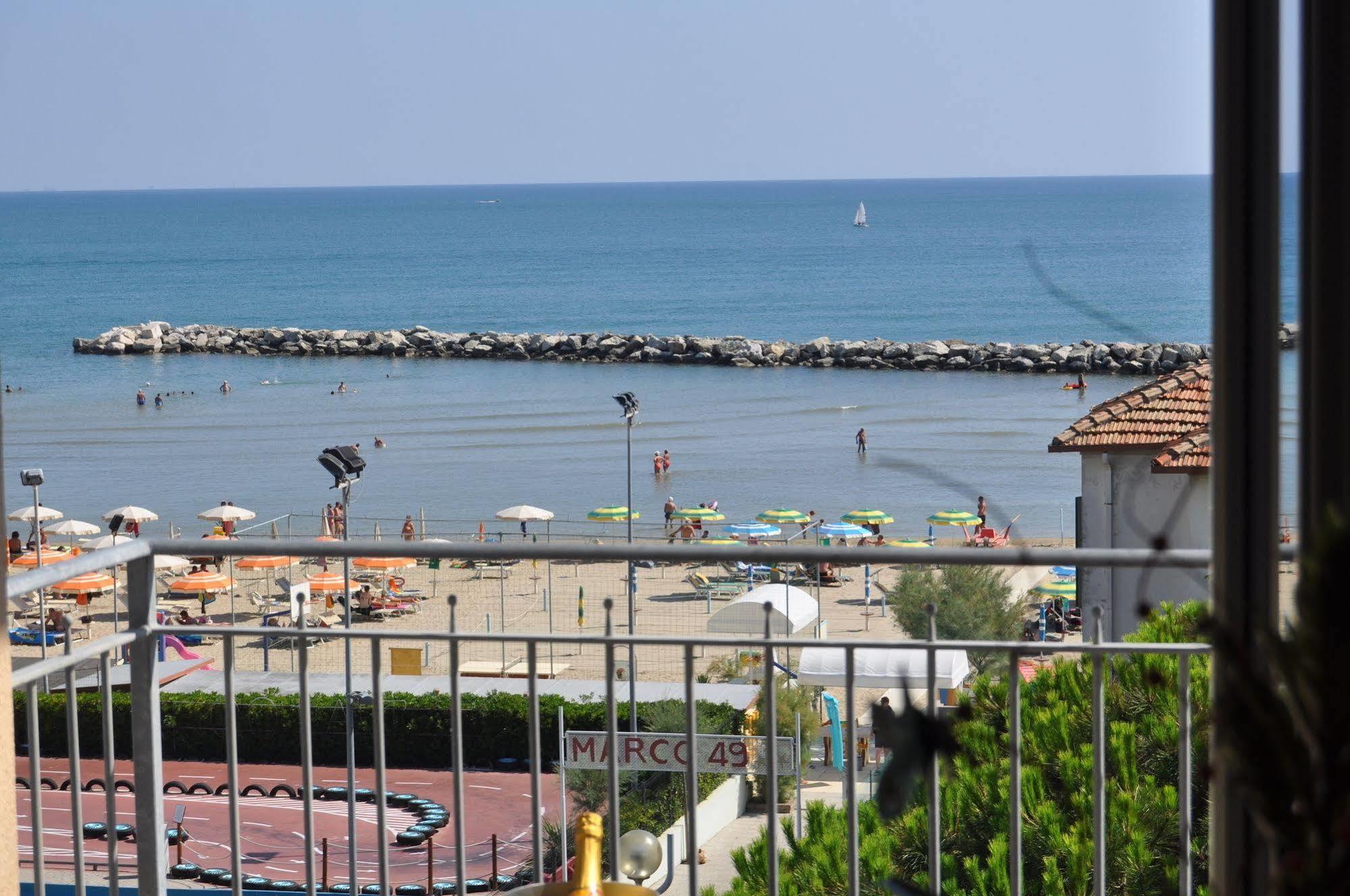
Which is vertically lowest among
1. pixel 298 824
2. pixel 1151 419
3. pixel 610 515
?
pixel 298 824

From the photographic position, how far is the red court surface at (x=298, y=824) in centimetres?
1101

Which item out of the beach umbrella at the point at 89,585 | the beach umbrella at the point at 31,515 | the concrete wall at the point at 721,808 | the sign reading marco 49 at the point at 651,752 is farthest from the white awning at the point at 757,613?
the beach umbrella at the point at 31,515

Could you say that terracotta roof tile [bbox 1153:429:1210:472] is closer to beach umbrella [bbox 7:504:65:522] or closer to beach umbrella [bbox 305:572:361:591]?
beach umbrella [bbox 305:572:361:591]

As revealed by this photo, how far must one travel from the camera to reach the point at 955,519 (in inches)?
1057

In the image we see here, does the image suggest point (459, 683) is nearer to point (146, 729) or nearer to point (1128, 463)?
point (146, 729)

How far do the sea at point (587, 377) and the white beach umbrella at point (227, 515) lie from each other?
1354mm

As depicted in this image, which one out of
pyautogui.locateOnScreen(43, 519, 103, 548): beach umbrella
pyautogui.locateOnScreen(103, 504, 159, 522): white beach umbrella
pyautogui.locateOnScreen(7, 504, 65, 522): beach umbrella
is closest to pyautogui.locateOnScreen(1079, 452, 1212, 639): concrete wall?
pyautogui.locateOnScreen(103, 504, 159, 522): white beach umbrella

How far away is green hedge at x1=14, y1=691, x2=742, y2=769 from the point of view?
14.4 metres

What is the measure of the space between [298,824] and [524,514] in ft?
53.0

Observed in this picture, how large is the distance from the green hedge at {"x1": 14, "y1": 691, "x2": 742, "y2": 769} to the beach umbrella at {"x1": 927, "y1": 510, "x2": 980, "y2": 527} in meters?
12.9

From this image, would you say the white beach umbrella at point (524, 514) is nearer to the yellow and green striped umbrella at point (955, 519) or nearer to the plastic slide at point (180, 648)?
the yellow and green striped umbrella at point (955, 519)

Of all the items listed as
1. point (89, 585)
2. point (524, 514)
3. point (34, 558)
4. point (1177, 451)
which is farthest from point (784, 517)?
point (1177, 451)

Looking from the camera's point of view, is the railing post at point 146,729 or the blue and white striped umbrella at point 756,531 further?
the blue and white striped umbrella at point 756,531

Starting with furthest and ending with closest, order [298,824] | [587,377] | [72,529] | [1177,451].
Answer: [587,377] → [72,529] → [298,824] → [1177,451]
